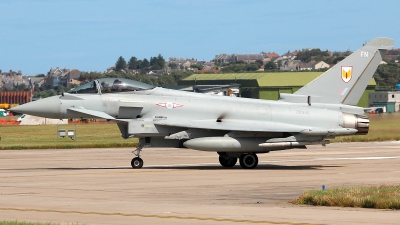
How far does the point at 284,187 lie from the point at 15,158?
1743 cm

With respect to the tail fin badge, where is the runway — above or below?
below

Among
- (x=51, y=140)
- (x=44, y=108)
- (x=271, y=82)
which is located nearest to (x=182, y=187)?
(x=44, y=108)

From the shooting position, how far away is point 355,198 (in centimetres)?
1527

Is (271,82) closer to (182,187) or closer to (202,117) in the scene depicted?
(202,117)

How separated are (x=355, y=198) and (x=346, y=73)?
13458 millimetres

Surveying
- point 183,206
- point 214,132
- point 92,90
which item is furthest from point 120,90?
point 183,206

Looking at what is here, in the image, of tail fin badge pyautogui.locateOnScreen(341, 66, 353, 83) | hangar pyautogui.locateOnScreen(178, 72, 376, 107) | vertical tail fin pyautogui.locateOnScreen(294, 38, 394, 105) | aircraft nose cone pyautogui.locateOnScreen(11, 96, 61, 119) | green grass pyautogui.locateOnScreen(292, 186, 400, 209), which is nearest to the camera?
green grass pyautogui.locateOnScreen(292, 186, 400, 209)

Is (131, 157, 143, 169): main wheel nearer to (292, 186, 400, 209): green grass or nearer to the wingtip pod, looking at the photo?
the wingtip pod

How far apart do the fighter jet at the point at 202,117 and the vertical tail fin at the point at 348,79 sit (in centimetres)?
52

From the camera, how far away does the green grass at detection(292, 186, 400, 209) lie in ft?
48.9

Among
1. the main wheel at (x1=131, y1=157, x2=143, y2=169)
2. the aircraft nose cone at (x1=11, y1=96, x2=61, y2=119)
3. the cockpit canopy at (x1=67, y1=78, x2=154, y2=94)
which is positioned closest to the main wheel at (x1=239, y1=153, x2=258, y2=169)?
the main wheel at (x1=131, y1=157, x2=143, y2=169)

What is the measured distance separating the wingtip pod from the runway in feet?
14.5

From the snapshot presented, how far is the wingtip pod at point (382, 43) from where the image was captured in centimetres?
2848

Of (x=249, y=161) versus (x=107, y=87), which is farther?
(x=249, y=161)
